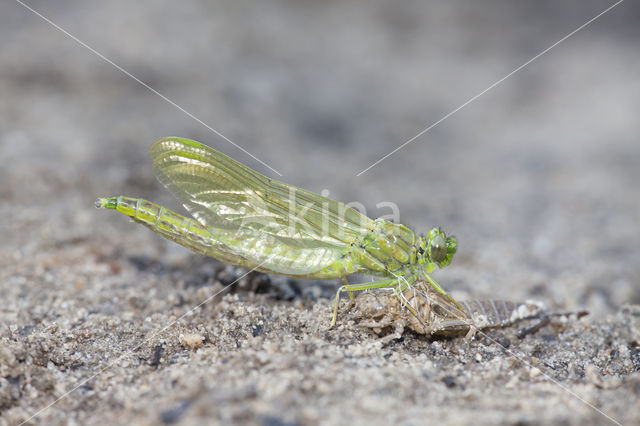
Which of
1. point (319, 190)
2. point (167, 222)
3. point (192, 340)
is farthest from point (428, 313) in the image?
point (319, 190)

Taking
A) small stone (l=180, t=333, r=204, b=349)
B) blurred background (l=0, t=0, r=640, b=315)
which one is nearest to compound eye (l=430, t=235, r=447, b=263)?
blurred background (l=0, t=0, r=640, b=315)

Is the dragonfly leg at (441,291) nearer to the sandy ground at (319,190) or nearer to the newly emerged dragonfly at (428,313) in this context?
the newly emerged dragonfly at (428,313)

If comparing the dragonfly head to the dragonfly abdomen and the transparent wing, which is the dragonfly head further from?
the dragonfly abdomen

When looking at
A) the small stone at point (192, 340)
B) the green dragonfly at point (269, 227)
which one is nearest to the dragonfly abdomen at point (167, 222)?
the green dragonfly at point (269, 227)

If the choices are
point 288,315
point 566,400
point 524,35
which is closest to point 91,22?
point 288,315

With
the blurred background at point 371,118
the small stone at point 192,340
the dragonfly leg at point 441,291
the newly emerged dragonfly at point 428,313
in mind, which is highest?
the blurred background at point 371,118

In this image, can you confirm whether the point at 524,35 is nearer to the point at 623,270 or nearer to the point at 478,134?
the point at 478,134
